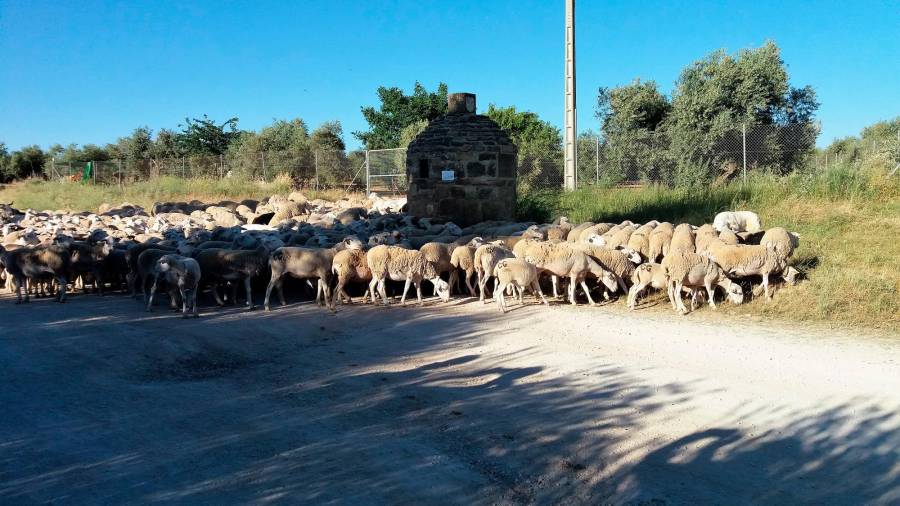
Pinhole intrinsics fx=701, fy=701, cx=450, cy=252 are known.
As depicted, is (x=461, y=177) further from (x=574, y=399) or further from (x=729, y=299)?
(x=574, y=399)

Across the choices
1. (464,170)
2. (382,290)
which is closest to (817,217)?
(464,170)

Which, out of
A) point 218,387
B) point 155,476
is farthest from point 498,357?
point 155,476

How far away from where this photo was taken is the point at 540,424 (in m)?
6.36

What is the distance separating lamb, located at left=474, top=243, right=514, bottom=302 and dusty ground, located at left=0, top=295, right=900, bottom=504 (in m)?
2.05

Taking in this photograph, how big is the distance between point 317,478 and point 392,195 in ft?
89.2

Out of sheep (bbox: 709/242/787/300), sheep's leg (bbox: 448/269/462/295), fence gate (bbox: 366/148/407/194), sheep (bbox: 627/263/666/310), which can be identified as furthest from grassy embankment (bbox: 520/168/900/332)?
fence gate (bbox: 366/148/407/194)

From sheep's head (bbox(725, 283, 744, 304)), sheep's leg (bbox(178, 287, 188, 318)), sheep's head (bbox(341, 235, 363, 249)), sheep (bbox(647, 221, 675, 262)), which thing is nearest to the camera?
sheep's leg (bbox(178, 287, 188, 318))

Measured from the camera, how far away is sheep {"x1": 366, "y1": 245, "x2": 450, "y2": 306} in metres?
12.3

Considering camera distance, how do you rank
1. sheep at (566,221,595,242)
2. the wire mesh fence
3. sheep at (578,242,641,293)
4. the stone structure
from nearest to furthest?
sheep at (578,242,641,293) → sheep at (566,221,595,242) → the stone structure → the wire mesh fence

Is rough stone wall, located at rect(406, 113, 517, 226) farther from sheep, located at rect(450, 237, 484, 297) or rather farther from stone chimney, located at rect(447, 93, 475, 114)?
sheep, located at rect(450, 237, 484, 297)

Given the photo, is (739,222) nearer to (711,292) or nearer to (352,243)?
(711,292)

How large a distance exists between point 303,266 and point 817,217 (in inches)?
489

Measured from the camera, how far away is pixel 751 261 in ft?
38.6

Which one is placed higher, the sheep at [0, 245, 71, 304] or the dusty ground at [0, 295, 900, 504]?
the sheep at [0, 245, 71, 304]
